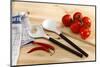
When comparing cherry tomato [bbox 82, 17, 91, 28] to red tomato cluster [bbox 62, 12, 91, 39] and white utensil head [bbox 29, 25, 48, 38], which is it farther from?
white utensil head [bbox 29, 25, 48, 38]

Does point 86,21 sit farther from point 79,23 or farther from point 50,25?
point 50,25

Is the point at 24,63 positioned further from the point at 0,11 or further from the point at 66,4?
the point at 66,4

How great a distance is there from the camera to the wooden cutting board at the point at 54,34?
1.82 meters

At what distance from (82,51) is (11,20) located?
0.79 metres

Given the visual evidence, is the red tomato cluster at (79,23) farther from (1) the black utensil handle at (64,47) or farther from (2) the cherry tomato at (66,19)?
(1) the black utensil handle at (64,47)

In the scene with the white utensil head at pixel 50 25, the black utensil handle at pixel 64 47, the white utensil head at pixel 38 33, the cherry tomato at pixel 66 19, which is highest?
the cherry tomato at pixel 66 19

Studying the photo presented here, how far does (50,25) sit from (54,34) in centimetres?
10

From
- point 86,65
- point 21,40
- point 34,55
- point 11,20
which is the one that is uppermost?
point 11,20

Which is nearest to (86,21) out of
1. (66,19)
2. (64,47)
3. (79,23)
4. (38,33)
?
(79,23)

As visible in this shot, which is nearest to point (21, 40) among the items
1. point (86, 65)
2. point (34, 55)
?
point (34, 55)

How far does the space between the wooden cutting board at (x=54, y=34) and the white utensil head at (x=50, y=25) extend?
0.11 ft

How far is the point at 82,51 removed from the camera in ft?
6.63

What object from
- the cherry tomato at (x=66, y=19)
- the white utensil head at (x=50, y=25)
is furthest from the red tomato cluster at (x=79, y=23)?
the white utensil head at (x=50, y=25)

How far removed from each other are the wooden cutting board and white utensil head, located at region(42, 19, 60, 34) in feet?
0.11
